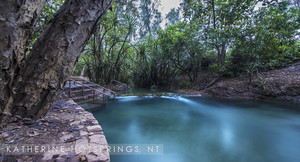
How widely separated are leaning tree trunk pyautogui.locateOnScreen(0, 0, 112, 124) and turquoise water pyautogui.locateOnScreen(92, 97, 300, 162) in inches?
51.0

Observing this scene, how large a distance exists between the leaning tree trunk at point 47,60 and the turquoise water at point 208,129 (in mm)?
1294

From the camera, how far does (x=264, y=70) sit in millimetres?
7055

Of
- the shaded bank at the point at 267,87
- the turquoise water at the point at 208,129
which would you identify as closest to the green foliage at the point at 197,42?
the shaded bank at the point at 267,87

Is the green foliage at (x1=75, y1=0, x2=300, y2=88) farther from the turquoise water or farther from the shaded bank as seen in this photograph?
the turquoise water

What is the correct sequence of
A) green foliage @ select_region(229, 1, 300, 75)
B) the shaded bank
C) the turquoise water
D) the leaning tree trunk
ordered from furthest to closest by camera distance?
green foliage @ select_region(229, 1, 300, 75)
the shaded bank
the turquoise water
the leaning tree trunk

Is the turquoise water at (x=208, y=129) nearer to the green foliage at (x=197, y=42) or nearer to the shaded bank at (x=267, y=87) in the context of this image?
the shaded bank at (x=267, y=87)

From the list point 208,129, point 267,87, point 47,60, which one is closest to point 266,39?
point 267,87

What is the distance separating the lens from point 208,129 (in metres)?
3.22

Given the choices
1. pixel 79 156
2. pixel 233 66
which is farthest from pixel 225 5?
pixel 79 156

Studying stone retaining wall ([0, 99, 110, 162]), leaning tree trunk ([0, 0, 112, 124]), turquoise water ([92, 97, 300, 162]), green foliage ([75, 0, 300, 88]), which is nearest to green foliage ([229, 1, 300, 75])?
green foliage ([75, 0, 300, 88])

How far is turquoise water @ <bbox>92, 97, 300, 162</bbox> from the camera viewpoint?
2.25 m

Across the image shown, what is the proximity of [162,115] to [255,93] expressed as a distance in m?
4.40

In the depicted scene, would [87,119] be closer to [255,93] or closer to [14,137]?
[14,137]

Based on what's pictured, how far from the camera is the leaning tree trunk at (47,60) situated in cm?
136
